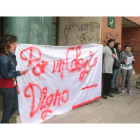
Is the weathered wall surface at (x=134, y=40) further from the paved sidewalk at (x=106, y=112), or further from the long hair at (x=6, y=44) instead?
the long hair at (x=6, y=44)

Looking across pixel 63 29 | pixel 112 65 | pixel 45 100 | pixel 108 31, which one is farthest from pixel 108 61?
pixel 45 100

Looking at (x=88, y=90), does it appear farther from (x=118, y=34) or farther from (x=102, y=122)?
(x=118, y=34)

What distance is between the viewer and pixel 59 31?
689cm

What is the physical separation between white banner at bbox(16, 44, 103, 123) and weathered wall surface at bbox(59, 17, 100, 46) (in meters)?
0.97

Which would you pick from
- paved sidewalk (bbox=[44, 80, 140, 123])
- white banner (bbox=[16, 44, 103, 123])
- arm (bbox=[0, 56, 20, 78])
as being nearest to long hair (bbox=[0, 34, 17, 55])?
arm (bbox=[0, 56, 20, 78])

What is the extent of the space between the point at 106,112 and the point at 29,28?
9.15 ft

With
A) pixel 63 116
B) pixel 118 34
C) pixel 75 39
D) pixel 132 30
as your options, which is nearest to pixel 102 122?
pixel 63 116

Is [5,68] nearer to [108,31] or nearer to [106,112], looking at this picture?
[106,112]

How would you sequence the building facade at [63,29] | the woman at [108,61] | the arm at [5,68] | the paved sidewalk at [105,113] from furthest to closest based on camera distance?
the woman at [108,61], the paved sidewalk at [105,113], the building facade at [63,29], the arm at [5,68]

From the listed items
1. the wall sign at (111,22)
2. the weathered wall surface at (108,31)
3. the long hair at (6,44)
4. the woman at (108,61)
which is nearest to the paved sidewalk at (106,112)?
the woman at (108,61)

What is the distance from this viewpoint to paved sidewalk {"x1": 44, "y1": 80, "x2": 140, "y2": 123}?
13.3 ft

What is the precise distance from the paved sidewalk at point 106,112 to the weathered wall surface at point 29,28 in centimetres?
179

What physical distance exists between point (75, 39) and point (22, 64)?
3.47 meters

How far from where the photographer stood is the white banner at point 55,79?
11.6 ft
